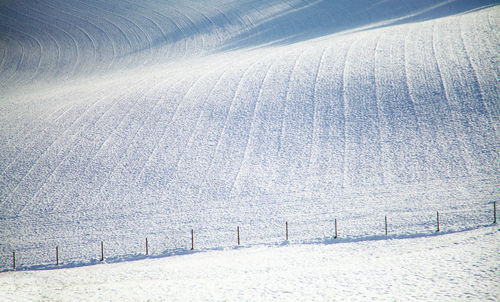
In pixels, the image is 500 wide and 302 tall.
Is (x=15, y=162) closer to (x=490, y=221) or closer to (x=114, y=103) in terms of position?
(x=114, y=103)

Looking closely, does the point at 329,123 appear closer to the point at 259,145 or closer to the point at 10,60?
the point at 259,145

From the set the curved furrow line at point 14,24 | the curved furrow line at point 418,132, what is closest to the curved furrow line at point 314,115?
the curved furrow line at point 418,132

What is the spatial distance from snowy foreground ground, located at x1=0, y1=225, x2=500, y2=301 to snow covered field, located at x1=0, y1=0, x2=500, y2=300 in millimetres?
192

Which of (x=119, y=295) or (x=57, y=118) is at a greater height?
(x=57, y=118)

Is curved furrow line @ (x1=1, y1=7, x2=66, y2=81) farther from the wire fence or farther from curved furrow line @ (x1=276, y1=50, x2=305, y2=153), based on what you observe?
the wire fence

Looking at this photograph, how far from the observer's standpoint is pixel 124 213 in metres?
18.4

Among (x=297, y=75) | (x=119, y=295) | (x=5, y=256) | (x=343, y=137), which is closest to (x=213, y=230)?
(x=119, y=295)

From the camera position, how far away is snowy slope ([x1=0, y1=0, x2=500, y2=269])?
16.8m

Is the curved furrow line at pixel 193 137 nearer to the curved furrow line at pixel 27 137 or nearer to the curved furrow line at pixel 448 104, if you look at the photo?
the curved furrow line at pixel 27 137

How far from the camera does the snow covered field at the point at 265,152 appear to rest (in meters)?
15.9

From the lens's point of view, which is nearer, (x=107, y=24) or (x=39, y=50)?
(x=39, y=50)

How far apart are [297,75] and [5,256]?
67.3 ft

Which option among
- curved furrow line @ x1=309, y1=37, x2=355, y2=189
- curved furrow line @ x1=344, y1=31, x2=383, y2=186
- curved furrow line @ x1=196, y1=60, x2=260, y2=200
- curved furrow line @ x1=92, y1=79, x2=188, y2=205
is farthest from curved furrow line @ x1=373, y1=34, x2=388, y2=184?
curved furrow line @ x1=92, y1=79, x2=188, y2=205

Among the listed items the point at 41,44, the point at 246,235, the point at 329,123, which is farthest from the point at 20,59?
the point at 246,235
